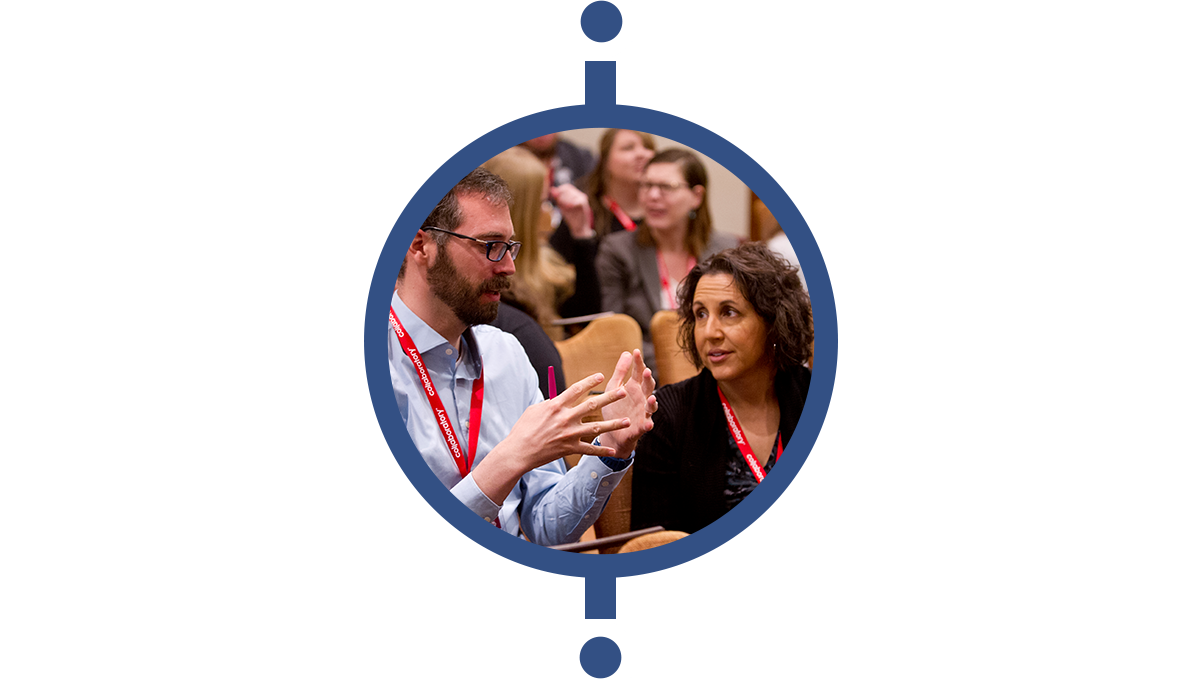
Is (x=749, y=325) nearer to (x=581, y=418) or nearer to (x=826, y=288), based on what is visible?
(x=826, y=288)

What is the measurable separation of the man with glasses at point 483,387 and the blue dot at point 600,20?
484mm

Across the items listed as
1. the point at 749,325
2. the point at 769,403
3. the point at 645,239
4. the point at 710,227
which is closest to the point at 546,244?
the point at 645,239

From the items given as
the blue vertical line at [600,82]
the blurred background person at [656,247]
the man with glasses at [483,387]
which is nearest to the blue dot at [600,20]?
the blue vertical line at [600,82]

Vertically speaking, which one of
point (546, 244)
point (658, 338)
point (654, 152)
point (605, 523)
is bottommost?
point (605, 523)

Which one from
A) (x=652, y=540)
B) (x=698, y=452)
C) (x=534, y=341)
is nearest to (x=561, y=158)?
(x=534, y=341)

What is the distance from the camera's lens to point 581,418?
94.5 inches

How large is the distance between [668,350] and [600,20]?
36.9 inches

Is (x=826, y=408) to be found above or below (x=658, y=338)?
below

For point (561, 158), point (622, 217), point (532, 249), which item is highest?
point (561, 158)

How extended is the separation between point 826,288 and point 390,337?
124 centimetres

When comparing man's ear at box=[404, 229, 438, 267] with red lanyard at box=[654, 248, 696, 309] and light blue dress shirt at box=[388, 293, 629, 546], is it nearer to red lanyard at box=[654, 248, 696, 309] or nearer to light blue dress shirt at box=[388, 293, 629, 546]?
light blue dress shirt at box=[388, 293, 629, 546]

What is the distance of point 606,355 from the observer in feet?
8.12

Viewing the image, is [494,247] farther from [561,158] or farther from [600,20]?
[600,20]

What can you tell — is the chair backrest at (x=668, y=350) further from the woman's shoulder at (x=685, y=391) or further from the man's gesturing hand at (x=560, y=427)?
the man's gesturing hand at (x=560, y=427)
